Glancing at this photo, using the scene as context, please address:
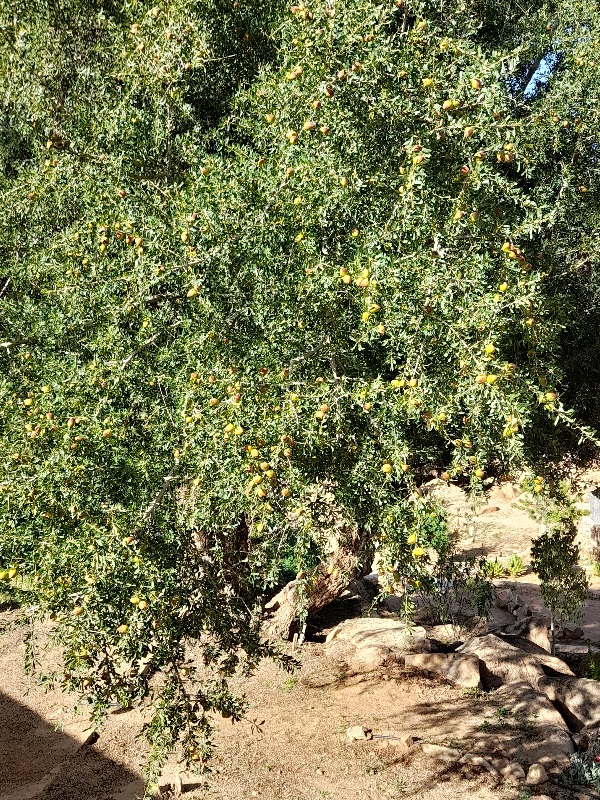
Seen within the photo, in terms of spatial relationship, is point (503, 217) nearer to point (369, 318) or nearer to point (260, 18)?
point (369, 318)

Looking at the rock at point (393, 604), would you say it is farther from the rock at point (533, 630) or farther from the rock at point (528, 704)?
the rock at point (528, 704)

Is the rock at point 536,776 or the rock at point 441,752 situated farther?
the rock at point 441,752

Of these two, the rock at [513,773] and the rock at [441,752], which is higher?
the rock at [513,773]

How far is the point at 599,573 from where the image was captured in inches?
703

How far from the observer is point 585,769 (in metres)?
7.75

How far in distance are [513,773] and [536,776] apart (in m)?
0.25

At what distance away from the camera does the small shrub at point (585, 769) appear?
765cm

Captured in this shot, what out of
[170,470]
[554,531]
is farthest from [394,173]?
[554,531]

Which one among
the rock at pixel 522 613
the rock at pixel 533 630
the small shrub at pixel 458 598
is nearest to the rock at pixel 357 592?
the small shrub at pixel 458 598

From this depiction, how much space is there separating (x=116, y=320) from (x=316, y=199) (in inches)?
72.5

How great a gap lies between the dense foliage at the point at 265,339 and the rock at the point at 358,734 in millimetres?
3321

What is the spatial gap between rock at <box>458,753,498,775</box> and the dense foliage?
339cm

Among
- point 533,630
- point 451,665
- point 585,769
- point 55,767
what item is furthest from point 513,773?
point 55,767

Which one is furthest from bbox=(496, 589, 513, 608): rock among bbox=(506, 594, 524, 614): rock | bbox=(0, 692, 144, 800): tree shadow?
bbox=(0, 692, 144, 800): tree shadow
